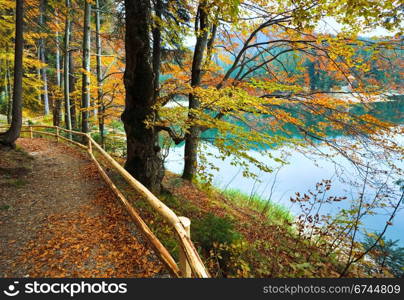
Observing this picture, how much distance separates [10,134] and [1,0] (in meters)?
6.24

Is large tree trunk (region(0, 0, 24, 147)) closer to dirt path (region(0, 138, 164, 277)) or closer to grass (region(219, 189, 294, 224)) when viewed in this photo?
dirt path (region(0, 138, 164, 277))

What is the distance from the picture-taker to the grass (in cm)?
812

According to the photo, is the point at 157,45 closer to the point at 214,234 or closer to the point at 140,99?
the point at 140,99

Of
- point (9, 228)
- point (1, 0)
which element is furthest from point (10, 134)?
point (1, 0)

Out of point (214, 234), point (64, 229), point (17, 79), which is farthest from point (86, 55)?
point (214, 234)

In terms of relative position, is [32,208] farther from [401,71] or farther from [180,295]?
[401,71]

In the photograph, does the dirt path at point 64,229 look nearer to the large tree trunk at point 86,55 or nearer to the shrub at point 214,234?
the shrub at point 214,234

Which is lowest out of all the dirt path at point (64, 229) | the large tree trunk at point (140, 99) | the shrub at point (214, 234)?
the shrub at point (214, 234)

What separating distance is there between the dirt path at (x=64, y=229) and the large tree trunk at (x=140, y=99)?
111 centimetres

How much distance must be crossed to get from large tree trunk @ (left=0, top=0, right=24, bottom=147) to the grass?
27.4 ft

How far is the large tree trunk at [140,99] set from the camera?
14.4 ft

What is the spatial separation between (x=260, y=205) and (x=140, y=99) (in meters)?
7.06

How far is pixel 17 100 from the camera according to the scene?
21.5 ft

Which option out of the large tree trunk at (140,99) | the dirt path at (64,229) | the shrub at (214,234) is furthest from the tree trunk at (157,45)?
the shrub at (214,234)
